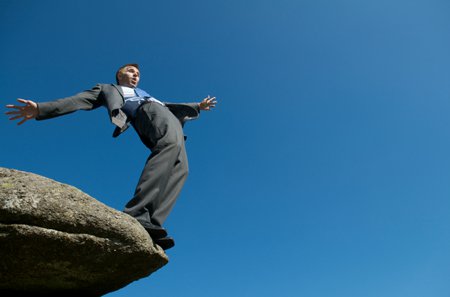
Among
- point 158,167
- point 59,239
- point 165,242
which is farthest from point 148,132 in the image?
point 59,239

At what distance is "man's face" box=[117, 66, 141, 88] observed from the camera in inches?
229

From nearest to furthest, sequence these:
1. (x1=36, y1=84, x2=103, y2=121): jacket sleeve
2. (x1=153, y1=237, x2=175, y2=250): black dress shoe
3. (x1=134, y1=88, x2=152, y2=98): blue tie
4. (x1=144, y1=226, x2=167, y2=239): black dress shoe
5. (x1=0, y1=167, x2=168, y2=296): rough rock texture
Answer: (x1=0, y1=167, x2=168, y2=296): rough rock texture → (x1=144, y1=226, x2=167, y2=239): black dress shoe → (x1=153, y1=237, x2=175, y2=250): black dress shoe → (x1=36, y1=84, x2=103, y2=121): jacket sleeve → (x1=134, y1=88, x2=152, y2=98): blue tie

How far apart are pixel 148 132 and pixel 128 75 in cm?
147

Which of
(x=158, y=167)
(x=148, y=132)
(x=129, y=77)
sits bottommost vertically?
(x=158, y=167)

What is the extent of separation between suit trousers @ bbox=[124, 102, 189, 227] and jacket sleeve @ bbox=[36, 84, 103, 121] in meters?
0.59

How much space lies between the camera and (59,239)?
3.19m

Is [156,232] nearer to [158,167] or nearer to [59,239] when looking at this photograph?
[158,167]

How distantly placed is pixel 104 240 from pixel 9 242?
76 cm

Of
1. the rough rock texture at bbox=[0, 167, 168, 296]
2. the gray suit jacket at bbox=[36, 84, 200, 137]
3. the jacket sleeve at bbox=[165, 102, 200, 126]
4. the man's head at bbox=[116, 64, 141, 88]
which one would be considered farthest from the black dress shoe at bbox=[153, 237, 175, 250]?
the man's head at bbox=[116, 64, 141, 88]

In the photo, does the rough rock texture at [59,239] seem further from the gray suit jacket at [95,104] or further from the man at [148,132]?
the gray suit jacket at [95,104]

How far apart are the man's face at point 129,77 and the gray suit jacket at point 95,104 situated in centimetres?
53

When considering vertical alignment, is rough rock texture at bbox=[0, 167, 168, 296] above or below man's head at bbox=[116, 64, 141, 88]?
below

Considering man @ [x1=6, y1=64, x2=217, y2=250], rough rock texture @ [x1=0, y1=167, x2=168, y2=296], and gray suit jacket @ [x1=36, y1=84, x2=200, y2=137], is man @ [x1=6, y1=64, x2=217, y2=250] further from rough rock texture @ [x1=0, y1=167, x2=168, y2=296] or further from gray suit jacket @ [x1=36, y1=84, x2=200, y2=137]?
rough rock texture @ [x1=0, y1=167, x2=168, y2=296]

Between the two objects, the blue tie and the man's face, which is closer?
the blue tie
